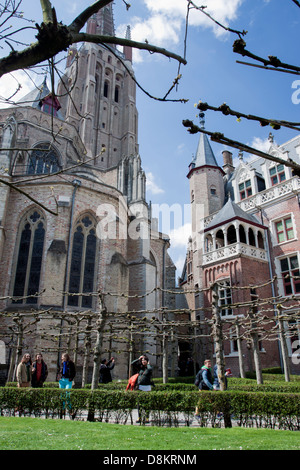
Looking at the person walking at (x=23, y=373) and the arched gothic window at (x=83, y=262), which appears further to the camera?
the arched gothic window at (x=83, y=262)

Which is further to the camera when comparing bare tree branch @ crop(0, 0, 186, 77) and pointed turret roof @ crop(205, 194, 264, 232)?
pointed turret roof @ crop(205, 194, 264, 232)

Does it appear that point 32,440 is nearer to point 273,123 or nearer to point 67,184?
point 273,123

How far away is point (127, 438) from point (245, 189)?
82.3 ft

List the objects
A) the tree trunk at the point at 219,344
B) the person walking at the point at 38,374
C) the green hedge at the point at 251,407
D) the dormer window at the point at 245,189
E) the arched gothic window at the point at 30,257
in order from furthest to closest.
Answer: the dormer window at the point at 245,189
the arched gothic window at the point at 30,257
the person walking at the point at 38,374
the tree trunk at the point at 219,344
the green hedge at the point at 251,407

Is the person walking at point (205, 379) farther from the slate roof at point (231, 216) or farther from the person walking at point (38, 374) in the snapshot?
the slate roof at point (231, 216)

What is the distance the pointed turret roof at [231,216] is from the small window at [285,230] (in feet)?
4.08

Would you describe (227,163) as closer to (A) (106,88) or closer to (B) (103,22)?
(A) (106,88)

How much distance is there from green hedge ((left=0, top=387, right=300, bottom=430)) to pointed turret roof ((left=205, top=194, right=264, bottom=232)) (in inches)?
680

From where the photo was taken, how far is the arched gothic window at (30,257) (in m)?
18.8

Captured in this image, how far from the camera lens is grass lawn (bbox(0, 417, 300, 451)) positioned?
15.4 ft

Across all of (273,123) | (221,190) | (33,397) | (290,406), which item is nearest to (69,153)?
(221,190)

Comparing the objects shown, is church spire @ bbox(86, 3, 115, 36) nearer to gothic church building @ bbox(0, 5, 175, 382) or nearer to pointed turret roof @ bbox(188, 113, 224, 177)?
gothic church building @ bbox(0, 5, 175, 382)

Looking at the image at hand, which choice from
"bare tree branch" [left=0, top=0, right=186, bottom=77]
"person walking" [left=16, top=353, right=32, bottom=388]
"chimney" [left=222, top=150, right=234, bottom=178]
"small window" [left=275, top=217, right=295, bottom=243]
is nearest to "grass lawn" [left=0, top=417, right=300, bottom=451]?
"person walking" [left=16, top=353, right=32, bottom=388]

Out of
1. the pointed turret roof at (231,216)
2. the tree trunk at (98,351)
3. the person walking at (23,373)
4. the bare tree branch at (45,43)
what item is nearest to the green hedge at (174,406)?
the tree trunk at (98,351)
